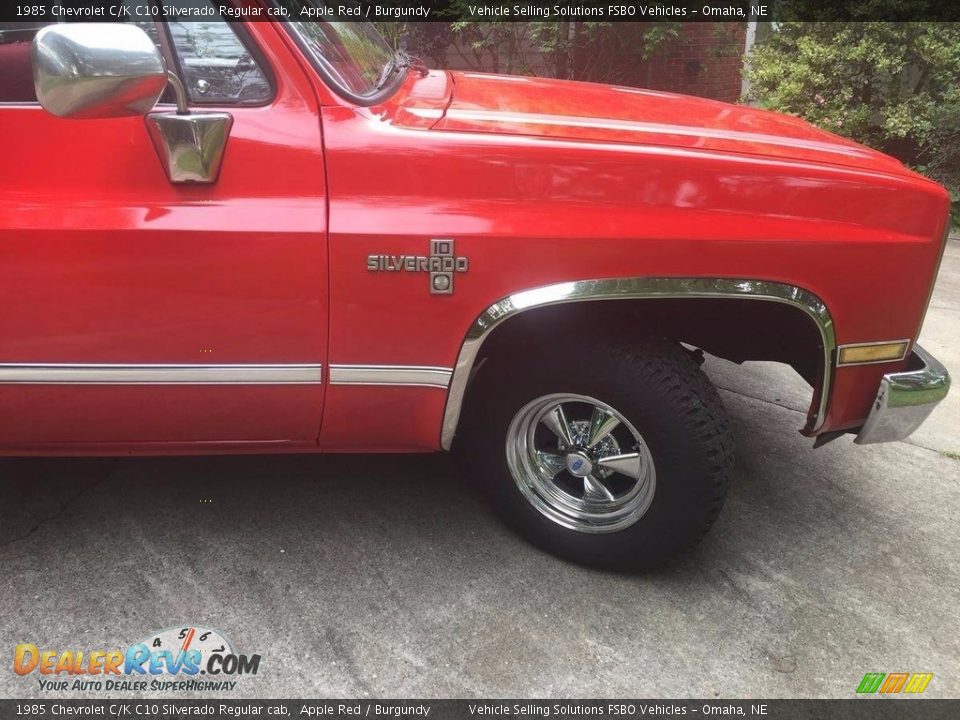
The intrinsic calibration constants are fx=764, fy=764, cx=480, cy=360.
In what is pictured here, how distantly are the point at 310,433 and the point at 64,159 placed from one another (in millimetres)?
947

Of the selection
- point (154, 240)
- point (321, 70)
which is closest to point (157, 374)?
point (154, 240)

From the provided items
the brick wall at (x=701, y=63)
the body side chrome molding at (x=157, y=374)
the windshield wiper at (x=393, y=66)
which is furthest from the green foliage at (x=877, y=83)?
the body side chrome molding at (x=157, y=374)

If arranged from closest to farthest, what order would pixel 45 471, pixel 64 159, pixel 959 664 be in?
1. pixel 64 159
2. pixel 959 664
3. pixel 45 471

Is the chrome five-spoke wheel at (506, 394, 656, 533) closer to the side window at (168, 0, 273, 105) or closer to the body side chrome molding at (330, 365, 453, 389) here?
the body side chrome molding at (330, 365, 453, 389)

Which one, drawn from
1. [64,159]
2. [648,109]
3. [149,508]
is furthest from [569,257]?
[149,508]

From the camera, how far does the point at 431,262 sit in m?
1.94

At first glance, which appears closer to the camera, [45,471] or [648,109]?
[648,109]

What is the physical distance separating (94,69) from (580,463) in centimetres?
163

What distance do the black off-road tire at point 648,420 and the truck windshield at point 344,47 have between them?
90 centimetres

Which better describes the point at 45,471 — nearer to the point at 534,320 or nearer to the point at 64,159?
the point at 64,159

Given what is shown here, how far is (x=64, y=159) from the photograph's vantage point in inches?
75.0

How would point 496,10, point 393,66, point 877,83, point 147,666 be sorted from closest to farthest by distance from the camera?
point 147,666 < point 393,66 < point 877,83 < point 496,10

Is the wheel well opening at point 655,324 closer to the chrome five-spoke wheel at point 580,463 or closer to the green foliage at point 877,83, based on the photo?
the chrome five-spoke wheel at point 580,463

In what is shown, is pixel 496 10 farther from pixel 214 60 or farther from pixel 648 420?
pixel 648 420
